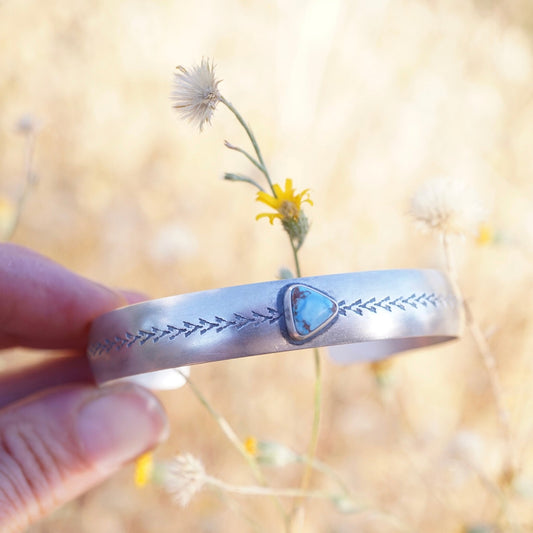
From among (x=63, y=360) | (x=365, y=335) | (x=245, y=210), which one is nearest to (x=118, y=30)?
(x=245, y=210)

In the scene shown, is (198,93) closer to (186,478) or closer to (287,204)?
(287,204)

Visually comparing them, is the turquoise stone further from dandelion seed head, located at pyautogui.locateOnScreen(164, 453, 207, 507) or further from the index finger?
the index finger

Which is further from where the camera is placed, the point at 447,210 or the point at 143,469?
the point at 143,469

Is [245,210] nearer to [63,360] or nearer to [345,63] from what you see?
[345,63]

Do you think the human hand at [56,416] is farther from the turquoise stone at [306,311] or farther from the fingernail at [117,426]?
the turquoise stone at [306,311]

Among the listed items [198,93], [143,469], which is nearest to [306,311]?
[198,93]

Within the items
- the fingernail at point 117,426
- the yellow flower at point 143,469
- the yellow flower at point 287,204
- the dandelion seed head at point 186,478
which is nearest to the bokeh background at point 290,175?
the yellow flower at point 143,469

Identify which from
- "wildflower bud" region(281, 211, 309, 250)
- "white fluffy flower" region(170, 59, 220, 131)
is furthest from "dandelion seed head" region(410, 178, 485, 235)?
"white fluffy flower" region(170, 59, 220, 131)
